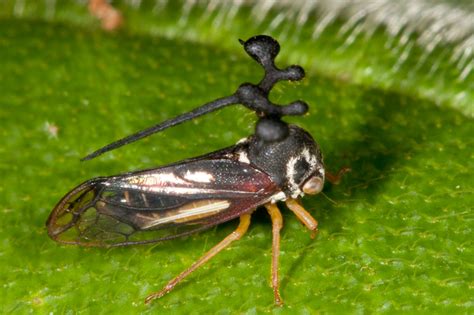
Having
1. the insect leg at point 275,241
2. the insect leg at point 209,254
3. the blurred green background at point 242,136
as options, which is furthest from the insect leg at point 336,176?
the insect leg at point 209,254

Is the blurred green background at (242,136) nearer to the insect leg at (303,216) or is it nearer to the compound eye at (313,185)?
the insect leg at (303,216)

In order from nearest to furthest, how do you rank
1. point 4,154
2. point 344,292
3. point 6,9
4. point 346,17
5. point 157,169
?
point 344,292 → point 157,169 → point 4,154 → point 346,17 → point 6,9

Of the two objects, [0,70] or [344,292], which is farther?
[0,70]

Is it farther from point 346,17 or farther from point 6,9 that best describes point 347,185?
point 6,9

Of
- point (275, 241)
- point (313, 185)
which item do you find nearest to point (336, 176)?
point (313, 185)

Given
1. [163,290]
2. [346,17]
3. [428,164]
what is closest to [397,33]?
[346,17]

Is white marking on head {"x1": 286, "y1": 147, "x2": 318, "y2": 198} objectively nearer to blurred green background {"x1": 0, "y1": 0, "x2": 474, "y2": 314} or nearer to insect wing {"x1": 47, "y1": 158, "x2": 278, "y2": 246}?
insect wing {"x1": 47, "y1": 158, "x2": 278, "y2": 246}

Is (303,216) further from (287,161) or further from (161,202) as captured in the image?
(161,202)
